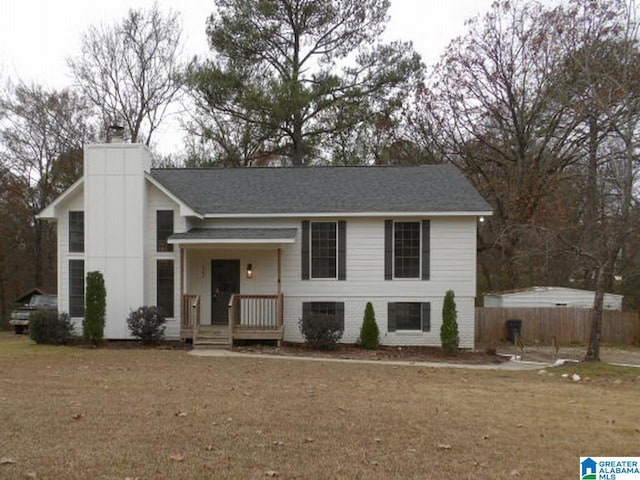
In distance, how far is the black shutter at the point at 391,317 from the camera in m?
19.0

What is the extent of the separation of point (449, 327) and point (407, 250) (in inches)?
108

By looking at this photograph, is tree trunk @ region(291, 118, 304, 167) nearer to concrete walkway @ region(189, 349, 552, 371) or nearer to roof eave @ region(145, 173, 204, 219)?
roof eave @ region(145, 173, 204, 219)

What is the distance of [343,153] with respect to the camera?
31.0m

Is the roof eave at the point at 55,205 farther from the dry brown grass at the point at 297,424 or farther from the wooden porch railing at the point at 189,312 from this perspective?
the dry brown grass at the point at 297,424

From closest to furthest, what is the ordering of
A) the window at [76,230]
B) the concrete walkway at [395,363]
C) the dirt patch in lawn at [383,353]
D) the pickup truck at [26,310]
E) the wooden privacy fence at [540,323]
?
the concrete walkway at [395,363]
the dirt patch in lawn at [383,353]
the window at [76,230]
the wooden privacy fence at [540,323]
the pickup truck at [26,310]

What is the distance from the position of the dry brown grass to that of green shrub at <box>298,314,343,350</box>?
477 centimetres

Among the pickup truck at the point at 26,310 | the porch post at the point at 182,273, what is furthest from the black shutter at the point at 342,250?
the pickup truck at the point at 26,310

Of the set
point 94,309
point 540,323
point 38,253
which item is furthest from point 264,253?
point 38,253

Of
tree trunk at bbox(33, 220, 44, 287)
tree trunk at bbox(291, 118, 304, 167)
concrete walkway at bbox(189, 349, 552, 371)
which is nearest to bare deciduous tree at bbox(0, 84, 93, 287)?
tree trunk at bbox(33, 220, 44, 287)

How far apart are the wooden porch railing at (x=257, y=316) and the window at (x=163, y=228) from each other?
8.94 ft

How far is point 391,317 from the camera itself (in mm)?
19062

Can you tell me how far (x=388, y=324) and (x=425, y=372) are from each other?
5306mm

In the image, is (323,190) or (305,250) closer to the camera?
(305,250)

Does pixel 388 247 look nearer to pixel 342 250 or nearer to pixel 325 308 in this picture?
pixel 342 250
